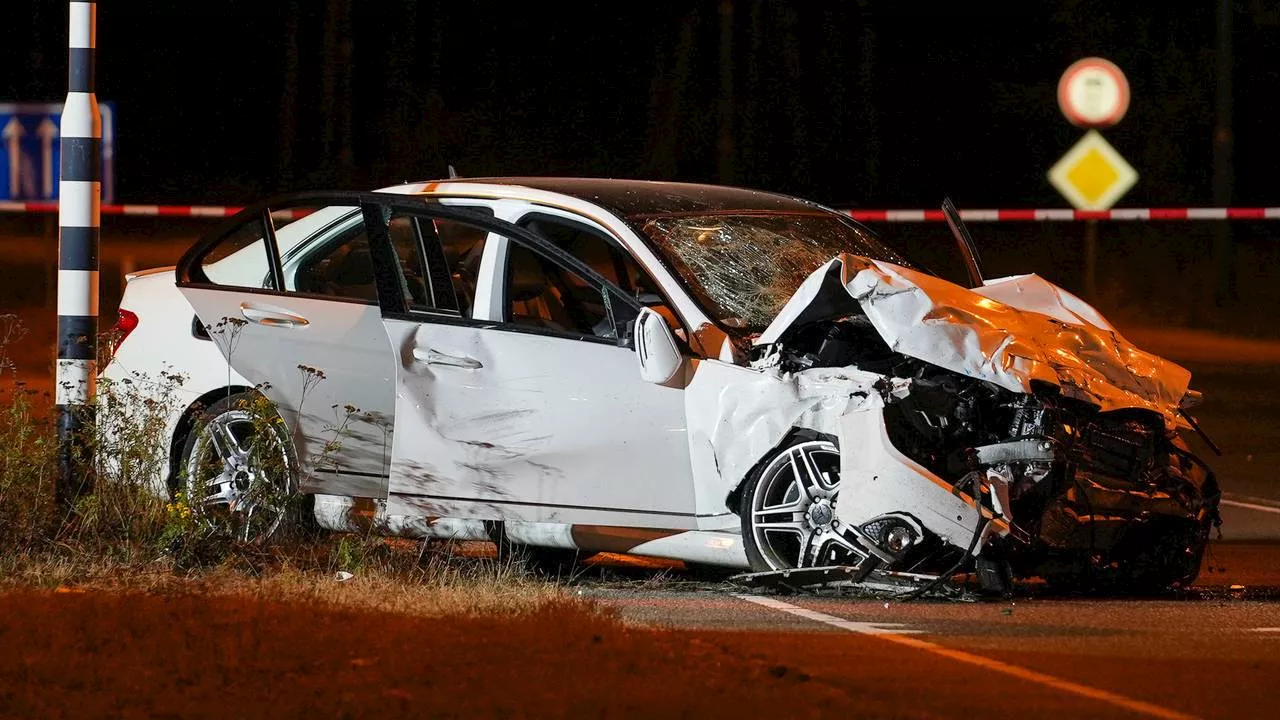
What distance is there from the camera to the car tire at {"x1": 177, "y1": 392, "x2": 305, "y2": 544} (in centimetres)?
892

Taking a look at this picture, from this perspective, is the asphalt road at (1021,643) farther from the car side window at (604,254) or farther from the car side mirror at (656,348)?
the car side window at (604,254)

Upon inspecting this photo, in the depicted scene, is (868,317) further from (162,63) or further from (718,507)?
(162,63)

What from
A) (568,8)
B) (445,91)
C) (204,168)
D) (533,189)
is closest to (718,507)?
(533,189)

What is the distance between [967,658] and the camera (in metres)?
7.10

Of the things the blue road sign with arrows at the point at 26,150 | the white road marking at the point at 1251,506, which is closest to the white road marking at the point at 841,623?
the white road marking at the point at 1251,506

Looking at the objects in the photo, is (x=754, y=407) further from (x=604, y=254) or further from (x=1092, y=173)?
(x=1092, y=173)

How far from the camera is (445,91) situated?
40906mm

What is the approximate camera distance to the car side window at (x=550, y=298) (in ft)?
29.2

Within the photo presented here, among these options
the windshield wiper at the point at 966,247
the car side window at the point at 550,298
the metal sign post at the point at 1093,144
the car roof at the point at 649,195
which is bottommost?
the car side window at the point at 550,298

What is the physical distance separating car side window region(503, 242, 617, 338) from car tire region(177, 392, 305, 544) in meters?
1.07

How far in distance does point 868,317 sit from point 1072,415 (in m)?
0.86

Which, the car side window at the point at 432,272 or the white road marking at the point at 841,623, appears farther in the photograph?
the car side window at the point at 432,272

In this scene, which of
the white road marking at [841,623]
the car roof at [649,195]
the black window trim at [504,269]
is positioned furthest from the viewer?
the car roof at [649,195]

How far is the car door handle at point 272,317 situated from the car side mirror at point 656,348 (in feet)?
5.08
